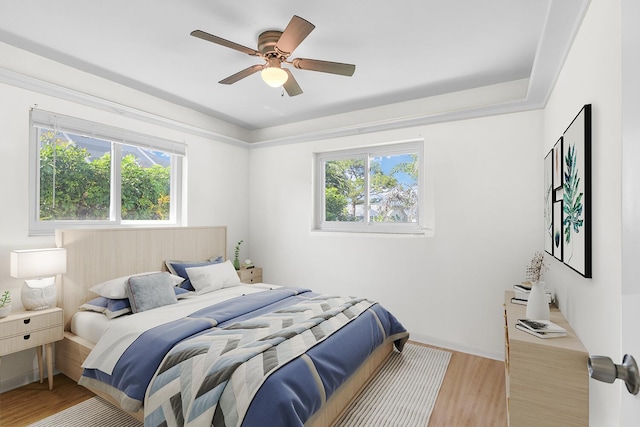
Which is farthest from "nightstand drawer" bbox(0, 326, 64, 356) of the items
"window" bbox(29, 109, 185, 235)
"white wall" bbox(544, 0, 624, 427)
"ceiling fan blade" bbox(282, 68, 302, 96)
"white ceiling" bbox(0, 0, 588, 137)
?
"white wall" bbox(544, 0, 624, 427)

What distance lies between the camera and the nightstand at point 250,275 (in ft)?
14.3

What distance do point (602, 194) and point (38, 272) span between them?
3.56 meters

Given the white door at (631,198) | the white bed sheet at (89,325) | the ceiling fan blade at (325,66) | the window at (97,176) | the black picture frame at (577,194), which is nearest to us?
the white door at (631,198)

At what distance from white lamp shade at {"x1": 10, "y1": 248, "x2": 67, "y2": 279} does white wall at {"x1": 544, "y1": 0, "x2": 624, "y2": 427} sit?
3.47 m

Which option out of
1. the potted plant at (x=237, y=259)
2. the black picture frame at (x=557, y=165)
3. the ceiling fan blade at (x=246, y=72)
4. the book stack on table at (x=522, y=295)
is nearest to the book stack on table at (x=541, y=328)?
the book stack on table at (x=522, y=295)

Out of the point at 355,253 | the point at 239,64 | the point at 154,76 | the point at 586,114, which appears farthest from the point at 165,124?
the point at 586,114

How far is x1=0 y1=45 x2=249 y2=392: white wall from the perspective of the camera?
2.54 meters

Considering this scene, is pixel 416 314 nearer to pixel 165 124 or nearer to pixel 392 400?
pixel 392 400

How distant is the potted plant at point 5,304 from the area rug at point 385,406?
80cm

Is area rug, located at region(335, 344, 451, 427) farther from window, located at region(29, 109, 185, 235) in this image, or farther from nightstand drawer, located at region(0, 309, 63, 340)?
window, located at region(29, 109, 185, 235)

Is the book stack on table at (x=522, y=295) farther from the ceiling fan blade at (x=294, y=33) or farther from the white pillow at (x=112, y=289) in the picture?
the white pillow at (x=112, y=289)

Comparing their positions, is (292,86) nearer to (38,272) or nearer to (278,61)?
(278,61)

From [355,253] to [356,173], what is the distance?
3.39ft

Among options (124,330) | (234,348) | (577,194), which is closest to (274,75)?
(234,348)
